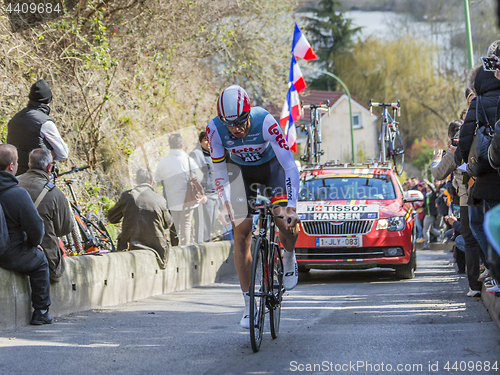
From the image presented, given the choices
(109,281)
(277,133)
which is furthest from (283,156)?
(109,281)

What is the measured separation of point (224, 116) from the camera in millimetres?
5488

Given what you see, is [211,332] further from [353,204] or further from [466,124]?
[353,204]

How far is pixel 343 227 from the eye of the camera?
35.9ft

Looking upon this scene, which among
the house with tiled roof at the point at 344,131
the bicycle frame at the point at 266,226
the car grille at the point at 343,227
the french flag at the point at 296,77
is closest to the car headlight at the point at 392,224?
the car grille at the point at 343,227

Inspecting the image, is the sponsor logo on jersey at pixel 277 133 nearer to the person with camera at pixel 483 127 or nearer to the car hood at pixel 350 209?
the person with camera at pixel 483 127

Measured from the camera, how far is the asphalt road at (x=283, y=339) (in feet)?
15.9

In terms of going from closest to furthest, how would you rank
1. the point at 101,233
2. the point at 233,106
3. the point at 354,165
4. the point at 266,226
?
1. the point at 233,106
2. the point at 266,226
3. the point at 101,233
4. the point at 354,165

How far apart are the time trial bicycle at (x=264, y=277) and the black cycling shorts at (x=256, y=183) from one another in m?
0.21

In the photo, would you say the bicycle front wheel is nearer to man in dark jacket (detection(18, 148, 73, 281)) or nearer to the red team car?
the red team car

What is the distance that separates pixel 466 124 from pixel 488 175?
2.00ft

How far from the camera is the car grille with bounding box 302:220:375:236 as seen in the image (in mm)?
10930

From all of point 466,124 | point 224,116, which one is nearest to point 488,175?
point 466,124

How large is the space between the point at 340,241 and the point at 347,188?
4.50ft

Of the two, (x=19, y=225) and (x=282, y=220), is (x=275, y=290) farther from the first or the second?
(x=19, y=225)
